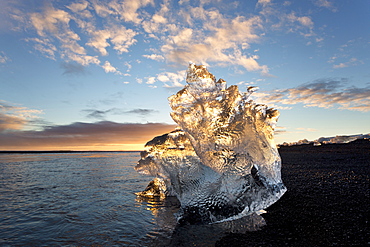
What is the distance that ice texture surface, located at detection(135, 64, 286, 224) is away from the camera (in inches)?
217

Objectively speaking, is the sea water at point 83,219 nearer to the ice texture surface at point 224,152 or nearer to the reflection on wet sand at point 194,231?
the reflection on wet sand at point 194,231

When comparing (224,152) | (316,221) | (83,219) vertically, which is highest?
(224,152)

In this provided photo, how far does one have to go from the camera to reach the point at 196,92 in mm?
5816

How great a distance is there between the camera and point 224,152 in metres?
→ 5.75

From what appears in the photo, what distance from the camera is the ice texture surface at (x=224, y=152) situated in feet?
18.1

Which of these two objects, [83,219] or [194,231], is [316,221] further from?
[83,219]

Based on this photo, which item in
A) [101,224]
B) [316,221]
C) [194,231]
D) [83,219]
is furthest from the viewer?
[83,219]

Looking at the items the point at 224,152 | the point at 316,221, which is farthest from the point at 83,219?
the point at 316,221

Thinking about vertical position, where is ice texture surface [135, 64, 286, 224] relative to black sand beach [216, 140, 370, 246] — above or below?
above

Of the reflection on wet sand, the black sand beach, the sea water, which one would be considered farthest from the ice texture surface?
the sea water

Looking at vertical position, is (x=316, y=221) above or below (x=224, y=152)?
below

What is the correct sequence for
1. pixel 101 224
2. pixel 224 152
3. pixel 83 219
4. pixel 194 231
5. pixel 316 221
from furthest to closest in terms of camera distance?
pixel 83 219 < pixel 101 224 < pixel 224 152 < pixel 194 231 < pixel 316 221

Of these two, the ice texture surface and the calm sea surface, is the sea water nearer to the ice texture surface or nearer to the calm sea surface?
the calm sea surface

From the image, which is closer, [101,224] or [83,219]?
[101,224]
